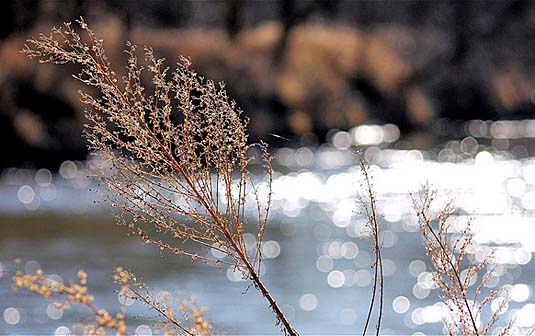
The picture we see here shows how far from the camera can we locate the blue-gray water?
966cm

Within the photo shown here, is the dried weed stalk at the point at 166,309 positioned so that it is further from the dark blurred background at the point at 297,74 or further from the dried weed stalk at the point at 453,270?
the dark blurred background at the point at 297,74

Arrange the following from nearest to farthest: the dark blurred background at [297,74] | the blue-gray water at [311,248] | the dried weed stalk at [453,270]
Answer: the dried weed stalk at [453,270], the blue-gray water at [311,248], the dark blurred background at [297,74]

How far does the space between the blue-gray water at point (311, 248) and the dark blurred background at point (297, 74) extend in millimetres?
2288

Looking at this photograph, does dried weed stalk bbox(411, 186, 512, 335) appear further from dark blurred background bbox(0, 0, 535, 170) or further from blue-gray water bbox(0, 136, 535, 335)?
dark blurred background bbox(0, 0, 535, 170)

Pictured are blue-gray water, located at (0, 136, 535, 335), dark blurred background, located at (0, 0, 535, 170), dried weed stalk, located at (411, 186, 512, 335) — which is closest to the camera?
dried weed stalk, located at (411, 186, 512, 335)

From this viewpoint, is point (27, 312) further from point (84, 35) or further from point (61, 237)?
point (84, 35)

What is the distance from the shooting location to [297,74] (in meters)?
25.5

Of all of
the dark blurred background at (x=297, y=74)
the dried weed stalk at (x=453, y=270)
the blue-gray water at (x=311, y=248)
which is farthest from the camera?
the dark blurred background at (x=297, y=74)

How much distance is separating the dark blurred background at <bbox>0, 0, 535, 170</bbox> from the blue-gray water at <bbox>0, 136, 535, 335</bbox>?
229cm

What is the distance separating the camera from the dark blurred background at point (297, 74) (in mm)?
21578

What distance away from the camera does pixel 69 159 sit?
A: 20.2m

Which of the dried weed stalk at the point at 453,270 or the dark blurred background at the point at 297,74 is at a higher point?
the dark blurred background at the point at 297,74

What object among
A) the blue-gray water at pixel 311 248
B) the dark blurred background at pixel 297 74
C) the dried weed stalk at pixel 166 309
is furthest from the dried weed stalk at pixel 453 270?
the dark blurred background at pixel 297 74

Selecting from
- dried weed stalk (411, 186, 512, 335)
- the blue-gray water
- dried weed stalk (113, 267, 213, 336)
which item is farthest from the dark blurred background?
dried weed stalk (411, 186, 512, 335)
